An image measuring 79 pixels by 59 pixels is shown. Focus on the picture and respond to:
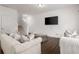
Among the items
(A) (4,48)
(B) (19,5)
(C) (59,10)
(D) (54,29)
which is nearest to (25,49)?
(A) (4,48)

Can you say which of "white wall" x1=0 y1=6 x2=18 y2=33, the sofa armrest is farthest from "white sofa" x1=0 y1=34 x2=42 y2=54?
"white wall" x1=0 y1=6 x2=18 y2=33

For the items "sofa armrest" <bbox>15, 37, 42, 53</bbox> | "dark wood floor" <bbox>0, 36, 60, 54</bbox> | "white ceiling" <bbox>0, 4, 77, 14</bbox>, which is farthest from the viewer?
"dark wood floor" <bbox>0, 36, 60, 54</bbox>

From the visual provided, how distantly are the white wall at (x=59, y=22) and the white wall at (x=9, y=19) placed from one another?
0.35m

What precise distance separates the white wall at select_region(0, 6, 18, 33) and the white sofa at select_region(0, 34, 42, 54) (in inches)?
5.9

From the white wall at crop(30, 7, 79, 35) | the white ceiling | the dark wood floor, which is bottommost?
the dark wood floor

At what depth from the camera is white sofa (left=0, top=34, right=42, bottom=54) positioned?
4.50ft

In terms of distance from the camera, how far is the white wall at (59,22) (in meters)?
1.57

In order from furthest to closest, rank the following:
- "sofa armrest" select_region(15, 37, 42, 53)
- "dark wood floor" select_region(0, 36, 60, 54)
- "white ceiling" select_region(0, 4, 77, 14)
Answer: "dark wood floor" select_region(0, 36, 60, 54), "white ceiling" select_region(0, 4, 77, 14), "sofa armrest" select_region(15, 37, 42, 53)

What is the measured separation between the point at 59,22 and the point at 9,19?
0.96 m

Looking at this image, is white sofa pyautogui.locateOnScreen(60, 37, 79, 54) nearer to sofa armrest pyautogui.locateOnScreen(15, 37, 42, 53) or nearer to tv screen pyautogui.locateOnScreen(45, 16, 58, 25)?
tv screen pyautogui.locateOnScreen(45, 16, 58, 25)

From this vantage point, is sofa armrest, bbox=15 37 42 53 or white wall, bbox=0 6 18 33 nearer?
sofa armrest, bbox=15 37 42 53

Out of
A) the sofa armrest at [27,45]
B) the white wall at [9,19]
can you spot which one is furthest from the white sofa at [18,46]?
the white wall at [9,19]
